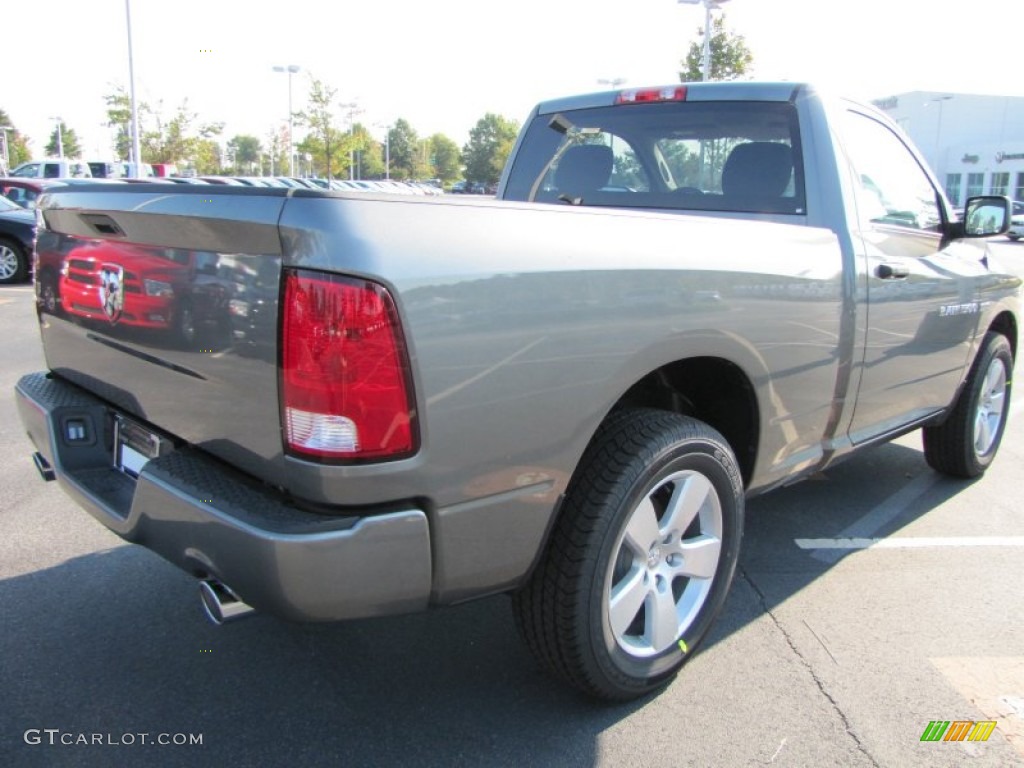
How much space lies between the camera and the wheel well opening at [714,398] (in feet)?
9.05

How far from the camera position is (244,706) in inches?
98.6

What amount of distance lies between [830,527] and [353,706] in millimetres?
2598

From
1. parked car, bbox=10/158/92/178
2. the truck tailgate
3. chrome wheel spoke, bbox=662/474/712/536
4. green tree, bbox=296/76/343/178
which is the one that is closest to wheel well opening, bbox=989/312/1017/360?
chrome wheel spoke, bbox=662/474/712/536

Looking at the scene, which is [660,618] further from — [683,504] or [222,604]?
[222,604]

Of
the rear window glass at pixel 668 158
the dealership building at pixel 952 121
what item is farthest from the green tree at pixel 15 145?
the rear window glass at pixel 668 158

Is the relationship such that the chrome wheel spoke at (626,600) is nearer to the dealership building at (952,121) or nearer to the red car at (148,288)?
the red car at (148,288)

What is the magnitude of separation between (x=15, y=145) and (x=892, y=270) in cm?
9043

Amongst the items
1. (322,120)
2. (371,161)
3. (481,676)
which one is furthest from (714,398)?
(371,161)

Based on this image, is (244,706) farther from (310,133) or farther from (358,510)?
(310,133)

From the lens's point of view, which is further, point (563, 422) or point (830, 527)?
point (830, 527)

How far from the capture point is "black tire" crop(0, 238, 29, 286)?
13.4 metres

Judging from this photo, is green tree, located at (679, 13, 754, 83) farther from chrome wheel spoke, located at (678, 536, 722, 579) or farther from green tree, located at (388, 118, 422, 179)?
green tree, located at (388, 118, 422, 179)

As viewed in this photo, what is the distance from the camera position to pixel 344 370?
70.3 inches

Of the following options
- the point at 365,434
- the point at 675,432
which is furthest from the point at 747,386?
the point at 365,434
